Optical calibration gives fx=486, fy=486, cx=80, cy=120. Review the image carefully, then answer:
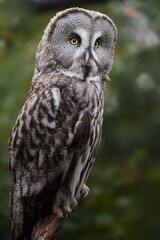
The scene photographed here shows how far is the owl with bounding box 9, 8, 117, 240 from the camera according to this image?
294cm

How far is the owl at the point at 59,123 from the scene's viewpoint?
2.94 meters

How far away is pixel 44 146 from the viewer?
2.92m

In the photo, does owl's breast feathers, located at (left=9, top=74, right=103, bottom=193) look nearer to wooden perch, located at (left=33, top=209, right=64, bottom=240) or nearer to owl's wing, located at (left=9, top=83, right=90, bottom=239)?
owl's wing, located at (left=9, top=83, right=90, bottom=239)

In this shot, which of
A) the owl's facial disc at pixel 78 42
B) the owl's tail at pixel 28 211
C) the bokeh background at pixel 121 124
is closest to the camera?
the owl's tail at pixel 28 211

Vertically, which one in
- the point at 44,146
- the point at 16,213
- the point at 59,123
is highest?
the point at 59,123

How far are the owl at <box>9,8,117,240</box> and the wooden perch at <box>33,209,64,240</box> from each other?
0.04 meters

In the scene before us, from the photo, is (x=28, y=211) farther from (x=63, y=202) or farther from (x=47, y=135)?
(x=47, y=135)

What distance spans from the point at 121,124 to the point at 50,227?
68.3 inches

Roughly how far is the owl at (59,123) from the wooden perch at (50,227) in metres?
0.04

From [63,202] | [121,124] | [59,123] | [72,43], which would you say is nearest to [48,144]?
[59,123]

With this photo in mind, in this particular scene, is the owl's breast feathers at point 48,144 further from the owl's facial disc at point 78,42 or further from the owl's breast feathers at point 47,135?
the owl's facial disc at point 78,42

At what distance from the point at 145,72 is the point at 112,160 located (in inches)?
35.0

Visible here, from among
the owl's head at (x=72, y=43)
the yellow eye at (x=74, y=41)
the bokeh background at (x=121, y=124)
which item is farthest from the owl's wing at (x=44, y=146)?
the bokeh background at (x=121, y=124)

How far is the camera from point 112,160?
4.54m
